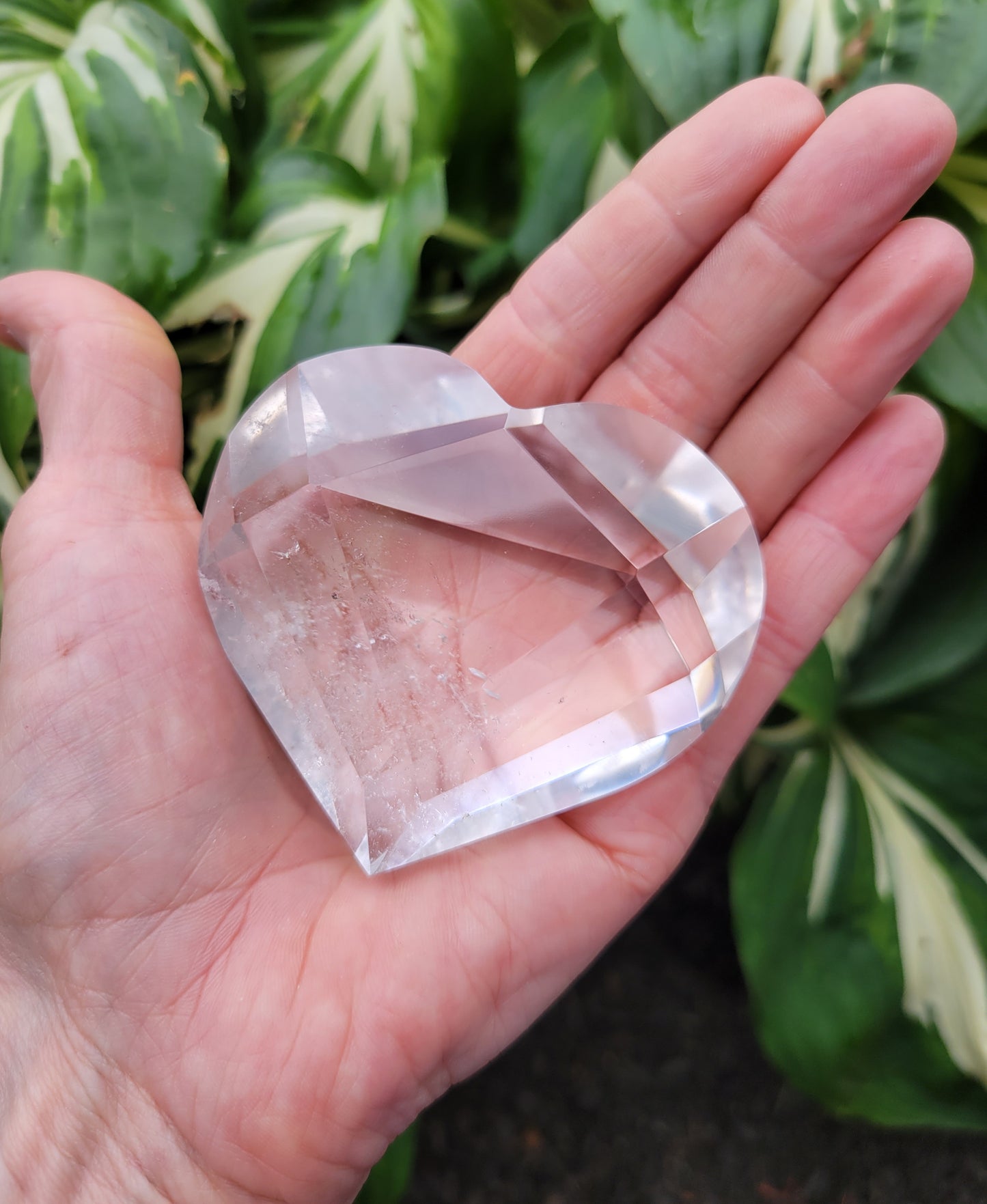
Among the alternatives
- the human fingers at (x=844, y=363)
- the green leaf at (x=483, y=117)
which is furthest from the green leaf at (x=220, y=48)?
the human fingers at (x=844, y=363)

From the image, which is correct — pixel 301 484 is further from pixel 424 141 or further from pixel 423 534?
pixel 424 141

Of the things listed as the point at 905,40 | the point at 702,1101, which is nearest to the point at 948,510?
the point at 905,40

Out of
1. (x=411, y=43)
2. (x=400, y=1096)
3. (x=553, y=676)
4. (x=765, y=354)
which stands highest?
(x=411, y=43)

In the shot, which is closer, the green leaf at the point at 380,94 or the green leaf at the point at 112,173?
the green leaf at the point at 112,173

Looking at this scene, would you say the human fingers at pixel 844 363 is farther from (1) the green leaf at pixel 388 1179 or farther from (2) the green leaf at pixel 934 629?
(1) the green leaf at pixel 388 1179

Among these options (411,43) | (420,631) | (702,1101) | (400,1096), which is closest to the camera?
(400,1096)

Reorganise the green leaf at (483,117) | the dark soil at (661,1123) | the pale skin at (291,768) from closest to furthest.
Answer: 1. the pale skin at (291,768)
2. the green leaf at (483,117)
3. the dark soil at (661,1123)

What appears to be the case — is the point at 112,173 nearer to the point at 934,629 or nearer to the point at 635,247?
the point at 635,247
